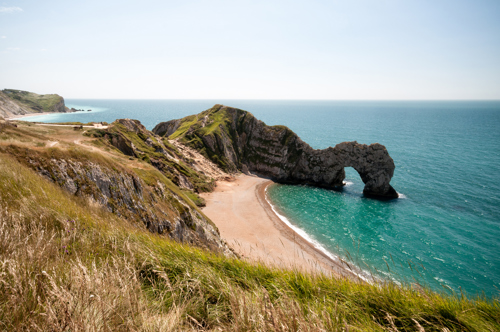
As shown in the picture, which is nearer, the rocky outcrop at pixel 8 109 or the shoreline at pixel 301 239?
the shoreline at pixel 301 239

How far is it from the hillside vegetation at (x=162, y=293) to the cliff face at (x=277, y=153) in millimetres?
70518

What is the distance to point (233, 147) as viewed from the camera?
89.8 metres

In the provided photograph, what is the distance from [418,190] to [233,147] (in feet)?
208

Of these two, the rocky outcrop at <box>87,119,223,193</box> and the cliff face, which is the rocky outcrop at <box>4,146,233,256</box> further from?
the cliff face

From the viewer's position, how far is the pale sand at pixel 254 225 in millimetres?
37328

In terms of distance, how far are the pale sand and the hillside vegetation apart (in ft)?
83.8

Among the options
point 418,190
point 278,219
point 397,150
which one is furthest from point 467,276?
point 397,150

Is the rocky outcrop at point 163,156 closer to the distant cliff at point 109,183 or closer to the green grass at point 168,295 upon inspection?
the distant cliff at point 109,183

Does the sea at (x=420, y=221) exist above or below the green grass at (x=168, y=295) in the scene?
below

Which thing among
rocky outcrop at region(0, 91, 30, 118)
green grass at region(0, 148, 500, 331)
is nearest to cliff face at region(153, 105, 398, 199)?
green grass at region(0, 148, 500, 331)

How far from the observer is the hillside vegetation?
3247 millimetres

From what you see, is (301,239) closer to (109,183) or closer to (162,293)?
(109,183)

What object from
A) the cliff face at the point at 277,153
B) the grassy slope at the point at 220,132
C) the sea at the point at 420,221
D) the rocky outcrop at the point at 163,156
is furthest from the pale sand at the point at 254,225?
the grassy slope at the point at 220,132

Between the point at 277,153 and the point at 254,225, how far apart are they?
41.0 metres
